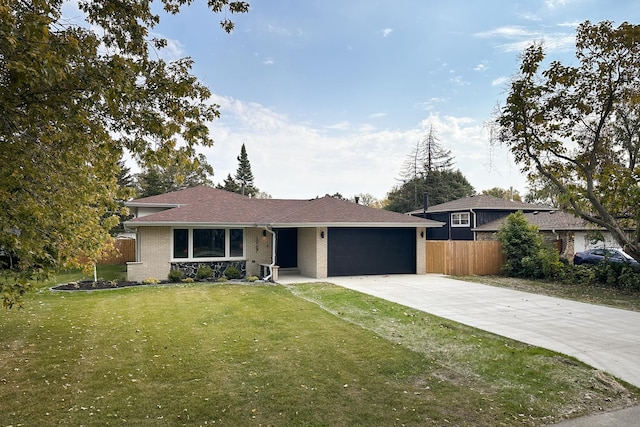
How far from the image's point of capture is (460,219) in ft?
95.8

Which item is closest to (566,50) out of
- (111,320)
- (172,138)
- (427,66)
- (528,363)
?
(528,363)

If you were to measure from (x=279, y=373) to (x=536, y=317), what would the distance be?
22.1 feet

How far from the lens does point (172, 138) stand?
5.61 metres

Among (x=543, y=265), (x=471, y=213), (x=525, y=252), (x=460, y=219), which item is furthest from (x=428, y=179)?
(x=543, y=265)

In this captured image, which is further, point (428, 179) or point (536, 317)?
point (428, 179)

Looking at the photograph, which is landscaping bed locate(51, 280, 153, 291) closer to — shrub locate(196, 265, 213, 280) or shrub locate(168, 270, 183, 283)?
shrub locate(168, 270, 183, 283)

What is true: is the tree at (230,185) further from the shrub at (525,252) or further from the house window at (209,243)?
the shrub at (525,252)

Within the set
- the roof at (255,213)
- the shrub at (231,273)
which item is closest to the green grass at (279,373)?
the shrub at (231,273)

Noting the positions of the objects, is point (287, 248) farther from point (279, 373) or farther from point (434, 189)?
point (434, 189)

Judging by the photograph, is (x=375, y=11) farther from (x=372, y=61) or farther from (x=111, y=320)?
(x=111, y=320)

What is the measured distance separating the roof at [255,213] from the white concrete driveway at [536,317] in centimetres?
258

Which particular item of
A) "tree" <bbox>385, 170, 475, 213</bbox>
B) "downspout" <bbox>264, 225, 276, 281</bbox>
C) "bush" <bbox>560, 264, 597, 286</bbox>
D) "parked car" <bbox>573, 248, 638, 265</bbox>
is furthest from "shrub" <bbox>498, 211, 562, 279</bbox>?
"tree" <bbox>385, 170, 475, 213</bbox>

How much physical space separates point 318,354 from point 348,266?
35.5 feet

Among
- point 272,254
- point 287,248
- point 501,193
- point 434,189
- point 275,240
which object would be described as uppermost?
point 501,193
